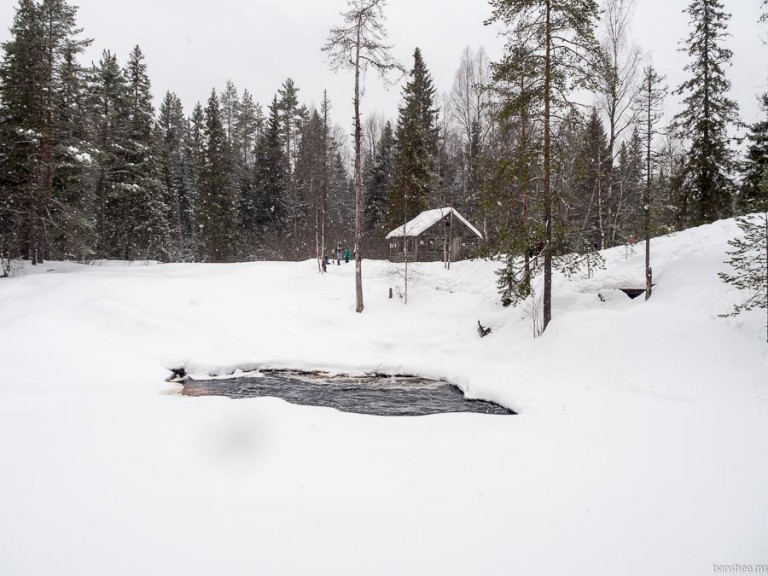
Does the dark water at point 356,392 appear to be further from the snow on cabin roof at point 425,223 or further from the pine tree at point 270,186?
the pine tree at point 270,186

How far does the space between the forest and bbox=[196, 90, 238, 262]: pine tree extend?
145 mm

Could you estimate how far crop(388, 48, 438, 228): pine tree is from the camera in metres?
30.5

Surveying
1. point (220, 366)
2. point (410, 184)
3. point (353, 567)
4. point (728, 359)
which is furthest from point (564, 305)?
point (410, 184)

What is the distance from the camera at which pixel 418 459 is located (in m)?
6.63

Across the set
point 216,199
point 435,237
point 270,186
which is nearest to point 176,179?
point 216,199

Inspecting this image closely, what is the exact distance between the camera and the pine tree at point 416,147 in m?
30.5

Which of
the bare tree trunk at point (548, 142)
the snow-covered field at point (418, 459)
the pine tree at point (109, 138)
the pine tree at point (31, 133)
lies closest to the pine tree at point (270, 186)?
the pine tree at point (109, 138)

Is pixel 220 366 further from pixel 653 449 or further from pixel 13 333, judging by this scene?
pixel 653 449

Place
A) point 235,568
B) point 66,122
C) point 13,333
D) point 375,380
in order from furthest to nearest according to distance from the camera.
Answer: point 66,122 → point 375,380 → point 13,333 → point 235,568

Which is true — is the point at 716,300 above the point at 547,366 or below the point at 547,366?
above

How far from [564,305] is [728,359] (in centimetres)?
692

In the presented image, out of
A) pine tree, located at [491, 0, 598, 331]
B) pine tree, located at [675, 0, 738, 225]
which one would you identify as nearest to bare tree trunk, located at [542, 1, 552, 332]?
pine tree, located at [491, 0, 598, 331]

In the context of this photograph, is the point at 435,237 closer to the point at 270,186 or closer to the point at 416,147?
the point at 416,147

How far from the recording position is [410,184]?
101 feet
